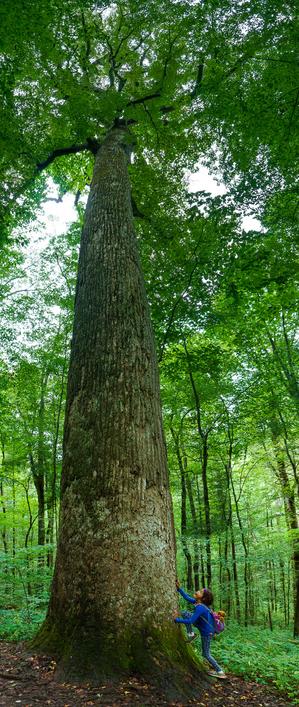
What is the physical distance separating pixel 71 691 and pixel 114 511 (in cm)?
99

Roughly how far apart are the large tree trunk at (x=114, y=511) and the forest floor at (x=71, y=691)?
10cm

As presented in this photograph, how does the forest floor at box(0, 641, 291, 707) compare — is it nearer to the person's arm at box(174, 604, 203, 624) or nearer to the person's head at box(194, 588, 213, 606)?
the person's arm at box(174, 604, 203, 624)

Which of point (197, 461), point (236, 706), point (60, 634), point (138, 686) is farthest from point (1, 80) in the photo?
point (197, 461)

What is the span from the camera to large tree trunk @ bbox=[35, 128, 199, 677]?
8.25ft

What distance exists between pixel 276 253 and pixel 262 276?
0.47 meters

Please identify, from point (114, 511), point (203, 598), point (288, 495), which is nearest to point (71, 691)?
point (114, 511)

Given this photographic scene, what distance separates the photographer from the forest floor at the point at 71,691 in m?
2.17

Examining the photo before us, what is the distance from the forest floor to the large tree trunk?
0.10 m

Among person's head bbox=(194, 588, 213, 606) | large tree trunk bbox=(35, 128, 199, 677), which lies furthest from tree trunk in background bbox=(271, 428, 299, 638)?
large tree trunk bbox=(35, 128, 199, 677)

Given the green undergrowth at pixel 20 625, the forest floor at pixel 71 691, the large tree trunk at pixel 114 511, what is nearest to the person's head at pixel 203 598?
the forest floor at pixel 71 691

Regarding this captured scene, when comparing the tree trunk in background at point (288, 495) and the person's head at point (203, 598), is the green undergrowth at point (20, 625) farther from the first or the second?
the tree trunk in background at point (288, 495)

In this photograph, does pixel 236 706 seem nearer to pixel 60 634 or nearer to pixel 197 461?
pixel 60 634

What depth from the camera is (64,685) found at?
91.5 inches

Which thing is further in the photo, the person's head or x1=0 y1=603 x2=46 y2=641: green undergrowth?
x1=0 y1=603 x2=46 y2=641: green undergrowth
